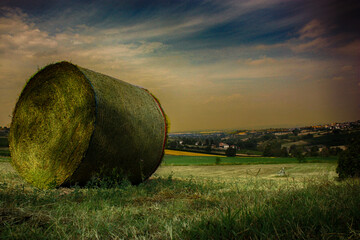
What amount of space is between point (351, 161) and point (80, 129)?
853 cm

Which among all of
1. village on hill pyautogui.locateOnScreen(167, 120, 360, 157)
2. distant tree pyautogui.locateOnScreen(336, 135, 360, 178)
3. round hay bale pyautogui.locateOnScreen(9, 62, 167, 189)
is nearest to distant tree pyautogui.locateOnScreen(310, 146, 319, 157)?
village on hill pyautogui.locateOnScreen(167, 120, 360, 157)

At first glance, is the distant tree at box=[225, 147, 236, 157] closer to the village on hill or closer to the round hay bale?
the village on hill

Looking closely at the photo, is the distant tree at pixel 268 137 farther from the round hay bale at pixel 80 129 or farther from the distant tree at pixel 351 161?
the round hay bale at pixel 80 129

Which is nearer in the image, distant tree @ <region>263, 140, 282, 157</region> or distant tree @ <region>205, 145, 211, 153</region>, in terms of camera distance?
distant tree @ <region>263, 140, 282, 157</region>

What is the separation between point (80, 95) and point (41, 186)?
8.97ft

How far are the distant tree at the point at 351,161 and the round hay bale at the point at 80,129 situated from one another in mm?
6164

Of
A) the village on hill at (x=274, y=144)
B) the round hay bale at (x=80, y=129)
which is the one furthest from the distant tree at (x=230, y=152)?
the round hay bale at (x=80, y=129)

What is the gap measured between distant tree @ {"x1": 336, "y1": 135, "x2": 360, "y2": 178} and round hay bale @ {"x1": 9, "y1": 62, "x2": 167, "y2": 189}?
616 centimetres

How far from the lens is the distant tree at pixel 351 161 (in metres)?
8.89

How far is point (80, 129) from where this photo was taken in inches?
257

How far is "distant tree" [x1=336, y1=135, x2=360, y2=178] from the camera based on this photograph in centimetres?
889

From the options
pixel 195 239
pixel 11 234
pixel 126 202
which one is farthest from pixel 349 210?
pixel 126 202

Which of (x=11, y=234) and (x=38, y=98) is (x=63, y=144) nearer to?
(x=38, y=98)

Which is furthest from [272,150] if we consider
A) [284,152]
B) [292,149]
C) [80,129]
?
[80,129]
